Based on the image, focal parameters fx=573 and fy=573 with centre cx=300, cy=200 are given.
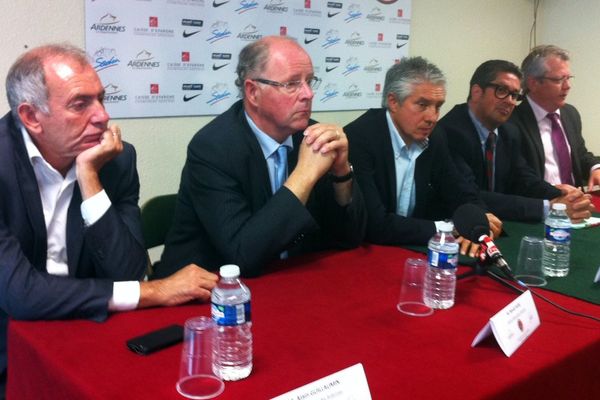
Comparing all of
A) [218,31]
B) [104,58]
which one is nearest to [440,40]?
[218,31]

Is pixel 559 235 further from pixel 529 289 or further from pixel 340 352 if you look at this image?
pixel 340 352

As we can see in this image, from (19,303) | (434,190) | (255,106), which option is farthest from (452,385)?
(434,190)

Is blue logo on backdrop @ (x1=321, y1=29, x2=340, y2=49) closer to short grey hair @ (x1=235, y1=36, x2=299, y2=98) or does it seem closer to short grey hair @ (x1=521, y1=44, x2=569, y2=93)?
short grey hair @ (x1=521, y1=44, x2=569, y2=93)

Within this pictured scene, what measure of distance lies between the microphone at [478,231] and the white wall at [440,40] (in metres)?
Result: 1.72

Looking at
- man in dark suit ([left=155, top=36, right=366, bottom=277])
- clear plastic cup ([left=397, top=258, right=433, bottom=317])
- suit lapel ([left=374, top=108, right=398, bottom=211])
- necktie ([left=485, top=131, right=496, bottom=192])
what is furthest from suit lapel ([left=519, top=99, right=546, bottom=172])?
clear plastic cup ([left=397, top=258, right=433, bottom=317])

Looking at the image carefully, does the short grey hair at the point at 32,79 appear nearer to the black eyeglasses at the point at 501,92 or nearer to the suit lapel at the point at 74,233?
the suit lapel at the point at 74,233

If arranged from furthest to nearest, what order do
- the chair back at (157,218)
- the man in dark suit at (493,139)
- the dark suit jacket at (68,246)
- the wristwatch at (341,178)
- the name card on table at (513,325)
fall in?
the man in dark suit at (493,139)
the chair back at (157,218)
the wristwatch at (341,178)
the dark suit jacket at (68,246)
the name card on table at (513,325)

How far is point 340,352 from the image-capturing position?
123cm

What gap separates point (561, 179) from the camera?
11.8ft

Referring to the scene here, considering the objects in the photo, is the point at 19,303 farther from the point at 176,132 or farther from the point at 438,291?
the point at 176,132

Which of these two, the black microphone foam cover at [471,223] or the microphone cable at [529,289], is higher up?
the black microphone foam cover at [471,223]

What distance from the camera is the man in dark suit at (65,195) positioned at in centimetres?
145

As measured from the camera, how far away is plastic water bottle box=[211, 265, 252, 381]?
1.10m

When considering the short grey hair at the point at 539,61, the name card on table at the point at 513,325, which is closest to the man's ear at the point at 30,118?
the name card on table at the point at 513,325
